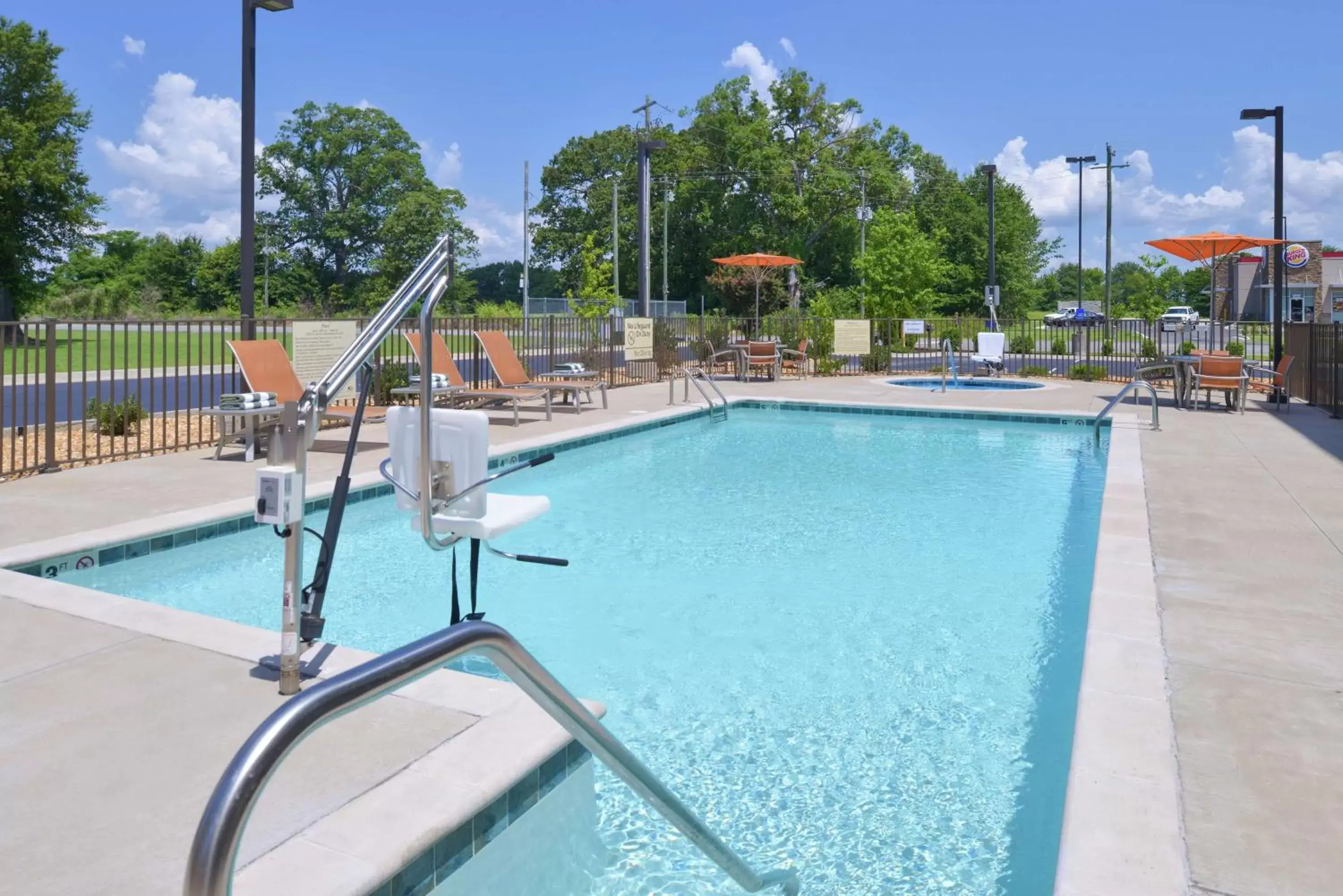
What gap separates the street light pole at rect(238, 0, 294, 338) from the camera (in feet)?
34.0

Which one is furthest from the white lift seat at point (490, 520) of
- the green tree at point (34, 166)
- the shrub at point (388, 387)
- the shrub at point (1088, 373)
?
the green tree at point (34, 166)

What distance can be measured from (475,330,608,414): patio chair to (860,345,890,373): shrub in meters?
10.5

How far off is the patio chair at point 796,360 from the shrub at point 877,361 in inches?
57.4

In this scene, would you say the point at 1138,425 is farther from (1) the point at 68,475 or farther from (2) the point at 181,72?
(2) the point at 181,72

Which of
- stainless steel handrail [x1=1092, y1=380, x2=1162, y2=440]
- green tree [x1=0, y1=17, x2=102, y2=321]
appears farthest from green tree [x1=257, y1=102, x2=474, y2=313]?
stainless steel handrail [x1=1092, y1=380, x2=1162, y2=440]

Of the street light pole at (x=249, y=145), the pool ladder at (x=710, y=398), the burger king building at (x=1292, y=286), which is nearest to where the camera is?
the street light pole at (x=249, y=145)

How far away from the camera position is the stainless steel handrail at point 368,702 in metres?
1.41

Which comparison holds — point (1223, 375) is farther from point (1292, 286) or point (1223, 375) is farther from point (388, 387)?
point (1292, 286)

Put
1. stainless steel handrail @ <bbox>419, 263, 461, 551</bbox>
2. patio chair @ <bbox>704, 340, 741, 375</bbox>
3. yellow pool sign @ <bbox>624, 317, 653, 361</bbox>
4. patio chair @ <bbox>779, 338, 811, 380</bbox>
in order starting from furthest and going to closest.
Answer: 1. patio chair @ <bbox>779, 338, 811, 380</bbox>
2. patio chair @ <bbox>704, 340, 741, 375</bbox>
3. yellow pool sign @ <bbox>624, 317, 653, 361</bbox>
4. stainless steel handrail @ <bbox>419, 263, 461, 551</bbox>

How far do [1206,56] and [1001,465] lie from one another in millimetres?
14418

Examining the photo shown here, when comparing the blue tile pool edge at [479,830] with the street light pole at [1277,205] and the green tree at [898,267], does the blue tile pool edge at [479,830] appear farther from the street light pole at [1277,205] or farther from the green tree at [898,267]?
the green tree at [898,267]

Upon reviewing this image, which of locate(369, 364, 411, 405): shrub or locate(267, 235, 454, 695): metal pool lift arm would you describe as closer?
locate(267, 235, 454, 695): metal pool lift arm

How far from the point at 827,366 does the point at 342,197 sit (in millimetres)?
54951

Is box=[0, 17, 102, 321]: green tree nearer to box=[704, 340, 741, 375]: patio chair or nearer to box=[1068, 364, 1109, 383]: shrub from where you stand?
box=[704, 340, 741, 375]: patio chair
